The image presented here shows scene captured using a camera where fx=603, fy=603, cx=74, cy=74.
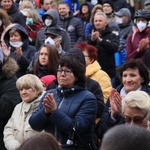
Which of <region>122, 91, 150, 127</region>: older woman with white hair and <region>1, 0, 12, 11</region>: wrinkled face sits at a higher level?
<region>1, 0, 12, 11</region>: wrinkled face

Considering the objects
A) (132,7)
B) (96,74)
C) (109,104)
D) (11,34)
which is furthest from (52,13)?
(132,7)

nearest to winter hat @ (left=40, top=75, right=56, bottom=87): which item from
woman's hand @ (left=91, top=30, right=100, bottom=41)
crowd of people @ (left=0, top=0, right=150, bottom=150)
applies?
crowd of people @ (left=0, top=0, right=150, bottom=150)

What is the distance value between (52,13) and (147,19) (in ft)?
6.41

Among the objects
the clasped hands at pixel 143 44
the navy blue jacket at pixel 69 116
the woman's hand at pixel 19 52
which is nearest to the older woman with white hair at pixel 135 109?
the navy blue jacket at pixel 69 116

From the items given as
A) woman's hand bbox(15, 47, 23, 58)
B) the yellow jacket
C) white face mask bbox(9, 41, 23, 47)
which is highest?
white face mask bbox(9, 41, 23, 47)

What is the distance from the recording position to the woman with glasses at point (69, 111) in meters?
6.04

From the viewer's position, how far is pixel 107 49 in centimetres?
1098

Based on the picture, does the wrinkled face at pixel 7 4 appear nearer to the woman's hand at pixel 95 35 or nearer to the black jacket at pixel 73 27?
the black jacket at pixel 73 27

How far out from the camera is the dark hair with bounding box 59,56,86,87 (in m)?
6.39

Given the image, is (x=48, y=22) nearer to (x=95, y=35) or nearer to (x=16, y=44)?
(x=95, y=35)

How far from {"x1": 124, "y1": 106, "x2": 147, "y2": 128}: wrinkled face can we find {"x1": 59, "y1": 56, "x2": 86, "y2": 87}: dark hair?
0.99 metres

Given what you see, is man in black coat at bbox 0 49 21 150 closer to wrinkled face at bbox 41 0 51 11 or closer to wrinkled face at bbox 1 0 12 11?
wrinkled face at bbox 1 0 12 11

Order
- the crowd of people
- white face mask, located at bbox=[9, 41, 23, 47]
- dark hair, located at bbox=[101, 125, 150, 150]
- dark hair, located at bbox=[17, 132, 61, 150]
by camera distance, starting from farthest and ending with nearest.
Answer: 1. white face mask, located at bbox=[9, 41, 23, 47]
2. the crowd of people
3. dark hair, located at bbox=[17, 132, 61, 150]
4. dark hair, located at bbox=[101, 125, 150, 150]

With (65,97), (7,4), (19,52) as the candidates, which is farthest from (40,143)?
(7,4)
